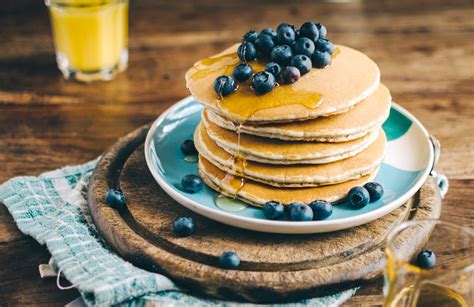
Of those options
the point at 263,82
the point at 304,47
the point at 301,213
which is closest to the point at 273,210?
the point at 301,213

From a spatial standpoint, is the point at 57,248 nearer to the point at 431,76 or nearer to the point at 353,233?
the point at 353,233

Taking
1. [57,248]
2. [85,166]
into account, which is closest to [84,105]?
[85,166]

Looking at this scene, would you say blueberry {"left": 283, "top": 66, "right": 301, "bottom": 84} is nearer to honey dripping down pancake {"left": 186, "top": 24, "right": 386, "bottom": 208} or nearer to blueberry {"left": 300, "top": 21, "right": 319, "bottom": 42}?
honey dripping down pancake {"left": 186, "top": 24, "right": 386, "bottom": 208}

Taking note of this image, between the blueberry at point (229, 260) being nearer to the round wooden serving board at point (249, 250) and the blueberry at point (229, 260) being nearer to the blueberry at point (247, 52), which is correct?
the round wooden serving board at point (249, 250)

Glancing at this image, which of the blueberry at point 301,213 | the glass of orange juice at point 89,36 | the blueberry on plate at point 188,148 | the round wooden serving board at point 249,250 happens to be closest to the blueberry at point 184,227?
the round wooden serving board at point 249,250

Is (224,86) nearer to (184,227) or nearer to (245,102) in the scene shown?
(245,102)
